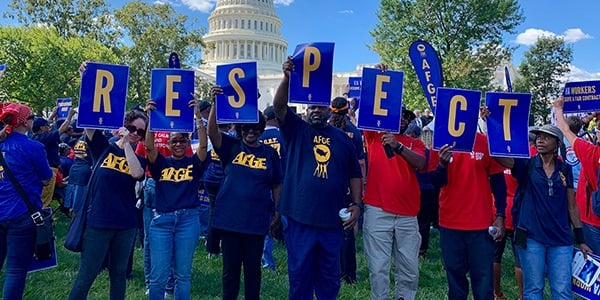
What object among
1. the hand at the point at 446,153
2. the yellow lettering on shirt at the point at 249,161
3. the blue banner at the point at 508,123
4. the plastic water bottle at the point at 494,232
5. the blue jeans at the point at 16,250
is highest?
the blue banner at the point at 508,123

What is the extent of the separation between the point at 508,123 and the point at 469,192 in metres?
0.75

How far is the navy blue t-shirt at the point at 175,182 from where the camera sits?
15.3 feet

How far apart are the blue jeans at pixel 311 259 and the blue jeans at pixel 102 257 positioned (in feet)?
5.17

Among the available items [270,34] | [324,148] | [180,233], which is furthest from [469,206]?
[270,34]

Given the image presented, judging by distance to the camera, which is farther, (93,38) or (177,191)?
(93,38)

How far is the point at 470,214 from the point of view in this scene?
4.59m

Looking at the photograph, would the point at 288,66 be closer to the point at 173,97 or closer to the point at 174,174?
the point at 173,97

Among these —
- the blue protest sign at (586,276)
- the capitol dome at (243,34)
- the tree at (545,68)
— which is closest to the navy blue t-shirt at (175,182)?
the blue protest sign at (586,276)

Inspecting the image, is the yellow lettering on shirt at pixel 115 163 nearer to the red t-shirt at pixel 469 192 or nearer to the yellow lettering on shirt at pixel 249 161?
the yellow lettering on shirt at pixel 249 161

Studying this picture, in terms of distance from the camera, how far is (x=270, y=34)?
10481cm

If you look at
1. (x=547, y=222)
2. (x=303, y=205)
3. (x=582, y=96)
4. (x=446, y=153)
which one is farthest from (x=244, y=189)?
(x=582, y=96)

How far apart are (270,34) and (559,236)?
342ft

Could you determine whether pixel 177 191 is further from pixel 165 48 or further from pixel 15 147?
pixel 165 48

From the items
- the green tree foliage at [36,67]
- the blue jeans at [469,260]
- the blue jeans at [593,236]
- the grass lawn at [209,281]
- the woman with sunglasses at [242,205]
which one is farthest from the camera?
the green tree foliage at [36,67]
